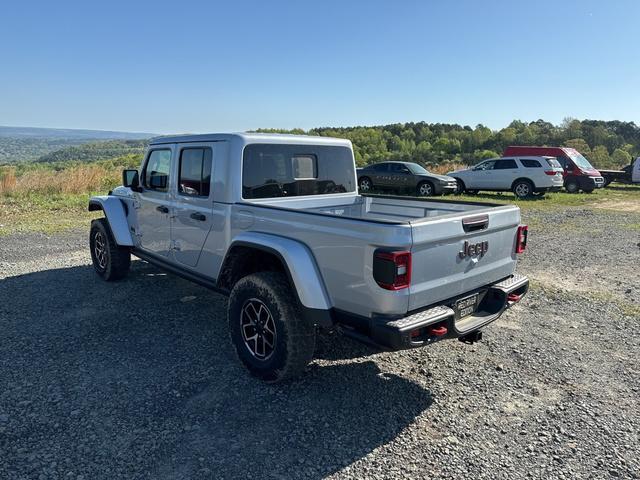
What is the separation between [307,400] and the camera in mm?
3438

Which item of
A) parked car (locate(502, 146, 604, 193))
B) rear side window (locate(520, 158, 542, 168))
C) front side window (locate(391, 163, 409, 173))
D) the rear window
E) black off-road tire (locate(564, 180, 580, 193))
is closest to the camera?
the rear window

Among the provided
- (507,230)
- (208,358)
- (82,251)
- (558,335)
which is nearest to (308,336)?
(208,358)

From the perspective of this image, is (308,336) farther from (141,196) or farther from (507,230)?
(141,196)

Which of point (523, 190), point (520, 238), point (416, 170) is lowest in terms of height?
point (520, 238)

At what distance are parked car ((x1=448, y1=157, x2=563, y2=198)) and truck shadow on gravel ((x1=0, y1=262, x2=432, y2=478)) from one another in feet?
52.5

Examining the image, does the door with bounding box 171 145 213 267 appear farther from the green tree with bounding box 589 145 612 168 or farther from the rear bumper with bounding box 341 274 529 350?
the green tree with bounding box 589 145 612 168

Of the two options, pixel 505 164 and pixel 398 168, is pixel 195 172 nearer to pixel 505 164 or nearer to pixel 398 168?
pixel 398 168

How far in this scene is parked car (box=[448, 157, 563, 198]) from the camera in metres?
17.7

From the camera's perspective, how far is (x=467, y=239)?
133 inches

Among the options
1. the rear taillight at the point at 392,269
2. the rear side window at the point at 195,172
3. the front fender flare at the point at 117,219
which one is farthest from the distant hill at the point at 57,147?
the rear taillight at the point at 392,269

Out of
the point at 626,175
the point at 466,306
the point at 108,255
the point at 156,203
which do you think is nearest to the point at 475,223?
the point at 466,306

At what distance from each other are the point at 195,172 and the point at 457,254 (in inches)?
104

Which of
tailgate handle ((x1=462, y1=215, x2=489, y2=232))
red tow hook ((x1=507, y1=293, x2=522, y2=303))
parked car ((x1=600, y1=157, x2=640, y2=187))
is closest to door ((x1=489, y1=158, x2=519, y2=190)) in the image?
parked car ((x1=600, y1=157, x2=640, y2=187))

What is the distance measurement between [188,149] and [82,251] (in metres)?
4.65
